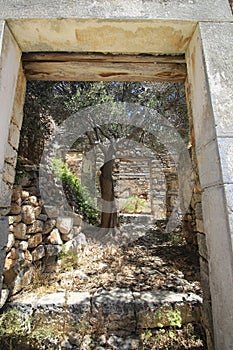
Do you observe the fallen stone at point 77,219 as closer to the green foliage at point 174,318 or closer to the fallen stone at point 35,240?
the fallen stone at point 35,240

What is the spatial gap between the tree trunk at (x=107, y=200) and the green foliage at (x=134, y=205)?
344 cm

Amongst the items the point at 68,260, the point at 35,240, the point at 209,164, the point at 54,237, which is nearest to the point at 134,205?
the point at 68,260

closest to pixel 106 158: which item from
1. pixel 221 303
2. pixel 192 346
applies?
pixel 192 346

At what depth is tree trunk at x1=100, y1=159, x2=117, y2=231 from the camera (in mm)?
5277

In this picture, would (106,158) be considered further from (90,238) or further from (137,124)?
(90,238)

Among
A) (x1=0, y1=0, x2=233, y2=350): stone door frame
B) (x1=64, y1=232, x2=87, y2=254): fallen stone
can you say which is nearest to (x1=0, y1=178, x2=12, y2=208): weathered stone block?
(x1=0, y1=0, x2=233, y2=350): stone door frame

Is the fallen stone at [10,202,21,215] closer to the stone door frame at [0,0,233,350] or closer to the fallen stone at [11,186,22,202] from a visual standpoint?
the fallen stone at [11,186,22,202]

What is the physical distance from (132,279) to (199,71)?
271 centimetres

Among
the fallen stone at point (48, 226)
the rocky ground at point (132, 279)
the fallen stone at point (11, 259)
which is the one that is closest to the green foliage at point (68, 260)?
the rocky ground at point (132, 279)

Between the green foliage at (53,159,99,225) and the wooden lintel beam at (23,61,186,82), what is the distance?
8.31ft

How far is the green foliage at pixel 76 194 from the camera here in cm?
434

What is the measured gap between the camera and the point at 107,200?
5.46 metres

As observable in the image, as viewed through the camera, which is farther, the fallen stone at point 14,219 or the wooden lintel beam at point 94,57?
the fallen stone at point 14,219

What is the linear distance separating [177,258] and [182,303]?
1576mm
